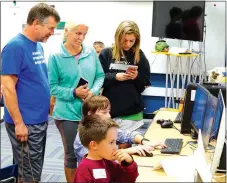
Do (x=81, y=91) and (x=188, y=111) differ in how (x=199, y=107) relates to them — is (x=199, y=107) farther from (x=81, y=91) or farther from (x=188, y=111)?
(x=81, y=91)

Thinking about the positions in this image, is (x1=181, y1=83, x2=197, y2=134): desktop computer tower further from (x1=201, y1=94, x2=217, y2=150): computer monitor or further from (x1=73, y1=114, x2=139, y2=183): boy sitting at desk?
(x1=73, y1=114, x2=139, y2=183): boy sitting at desk

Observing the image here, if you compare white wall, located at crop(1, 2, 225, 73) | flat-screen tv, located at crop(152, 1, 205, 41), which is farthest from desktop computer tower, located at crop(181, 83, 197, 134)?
white wall, located at crop(1, 2, 225, 73)

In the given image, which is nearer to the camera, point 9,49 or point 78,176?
point 78,176

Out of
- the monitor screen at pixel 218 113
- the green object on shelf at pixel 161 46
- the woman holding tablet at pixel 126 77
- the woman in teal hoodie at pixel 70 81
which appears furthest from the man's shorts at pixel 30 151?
the green object on shelf at pixel 161 46

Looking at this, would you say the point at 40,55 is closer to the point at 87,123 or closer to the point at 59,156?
the point at 87,123

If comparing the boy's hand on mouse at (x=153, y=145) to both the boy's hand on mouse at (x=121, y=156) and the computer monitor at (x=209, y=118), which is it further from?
A: the boy's hand on mouse at (x=121, y=156)

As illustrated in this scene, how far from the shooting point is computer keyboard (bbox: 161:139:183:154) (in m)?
2.01

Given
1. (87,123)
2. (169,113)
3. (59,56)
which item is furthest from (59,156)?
(87,123)

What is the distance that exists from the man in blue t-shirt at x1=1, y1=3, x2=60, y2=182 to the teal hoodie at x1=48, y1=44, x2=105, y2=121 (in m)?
0.18

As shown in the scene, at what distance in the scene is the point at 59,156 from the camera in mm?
3855

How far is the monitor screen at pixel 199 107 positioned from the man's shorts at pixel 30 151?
0.96 meters

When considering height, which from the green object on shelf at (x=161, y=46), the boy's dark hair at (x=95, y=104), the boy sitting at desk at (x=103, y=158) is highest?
the green object on shelf at (x=161, y=46)

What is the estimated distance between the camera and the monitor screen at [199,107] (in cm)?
214

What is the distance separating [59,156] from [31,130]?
1.69m
